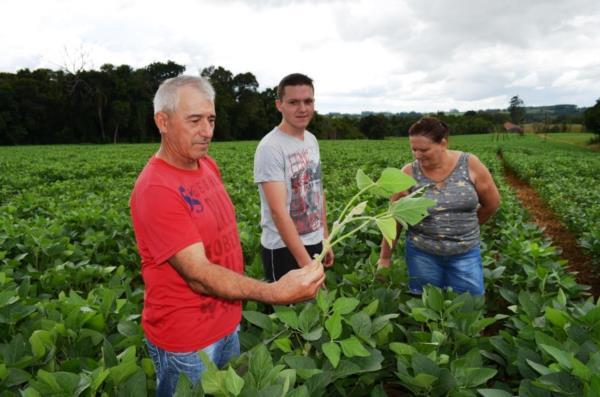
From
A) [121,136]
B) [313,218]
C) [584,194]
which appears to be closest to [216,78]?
[121,136]

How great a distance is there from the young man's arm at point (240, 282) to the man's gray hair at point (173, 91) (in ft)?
1.78

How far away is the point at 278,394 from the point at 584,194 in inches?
461

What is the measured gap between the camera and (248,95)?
224ft

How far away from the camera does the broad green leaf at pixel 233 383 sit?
1176mm

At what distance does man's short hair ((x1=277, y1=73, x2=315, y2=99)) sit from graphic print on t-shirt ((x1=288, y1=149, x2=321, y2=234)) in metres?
0.42

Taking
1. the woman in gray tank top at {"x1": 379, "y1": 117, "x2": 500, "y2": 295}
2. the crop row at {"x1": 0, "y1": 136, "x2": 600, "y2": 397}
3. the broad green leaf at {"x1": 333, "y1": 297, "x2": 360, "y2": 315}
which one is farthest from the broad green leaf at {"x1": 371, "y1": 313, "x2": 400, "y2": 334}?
the woman in gray tank top at {"x1": 379, "y1": 117, "x2": 500, "y2": 295}

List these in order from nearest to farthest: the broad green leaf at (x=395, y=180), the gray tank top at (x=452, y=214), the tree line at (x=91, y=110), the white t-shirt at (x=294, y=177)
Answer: the broad green leaf at (x=395, y=180), the white t-shirt at (x=294, y=177), the gray tank top at (x=452, y=214), the tree line at (x=91, y=110)

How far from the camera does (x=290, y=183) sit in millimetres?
2787

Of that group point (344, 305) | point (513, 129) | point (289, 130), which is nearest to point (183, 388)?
point (344, 305)

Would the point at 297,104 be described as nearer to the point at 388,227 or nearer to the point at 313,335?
the point at 388,227

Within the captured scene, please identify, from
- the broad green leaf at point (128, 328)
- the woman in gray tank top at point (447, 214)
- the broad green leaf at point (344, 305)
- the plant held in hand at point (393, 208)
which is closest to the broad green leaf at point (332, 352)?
the broad green leaf at point (344, 305)

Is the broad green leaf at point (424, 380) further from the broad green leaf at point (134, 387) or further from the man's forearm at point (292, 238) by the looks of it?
the man's forearm at point (292, 238)

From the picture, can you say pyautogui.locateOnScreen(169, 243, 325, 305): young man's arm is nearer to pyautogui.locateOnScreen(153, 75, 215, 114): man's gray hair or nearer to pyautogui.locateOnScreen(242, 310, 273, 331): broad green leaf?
pyautogui.locateOnScreen(242, 310, 273, 331): broad green leaf

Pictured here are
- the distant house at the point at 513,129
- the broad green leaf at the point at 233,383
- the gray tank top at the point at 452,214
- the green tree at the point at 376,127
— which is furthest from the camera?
the green tree at the point at 376,127
